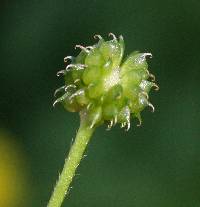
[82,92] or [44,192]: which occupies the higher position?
[82,92]

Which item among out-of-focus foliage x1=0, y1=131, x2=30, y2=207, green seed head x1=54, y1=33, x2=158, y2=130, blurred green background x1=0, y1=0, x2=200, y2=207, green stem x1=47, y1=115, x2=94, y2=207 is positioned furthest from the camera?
blurred green background x1=0, y1=0, x2=200, y2=207

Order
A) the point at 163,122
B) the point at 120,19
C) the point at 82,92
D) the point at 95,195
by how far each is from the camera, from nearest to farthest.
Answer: the point at 82,92 < the point at 95,195 < the point at 163,122 < the point at 120,19

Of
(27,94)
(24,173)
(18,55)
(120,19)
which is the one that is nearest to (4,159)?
(24,173)

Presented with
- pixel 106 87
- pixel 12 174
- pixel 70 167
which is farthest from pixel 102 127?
pixel 70 167

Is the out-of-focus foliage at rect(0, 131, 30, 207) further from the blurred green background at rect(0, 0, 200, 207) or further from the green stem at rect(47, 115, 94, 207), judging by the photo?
the green stem at rect(47, 115, 94, 207)

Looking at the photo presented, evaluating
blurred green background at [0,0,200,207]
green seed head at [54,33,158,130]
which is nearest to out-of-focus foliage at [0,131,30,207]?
blurred green background at [0,0,200,207]

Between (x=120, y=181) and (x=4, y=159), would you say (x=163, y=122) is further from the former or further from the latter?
(x=4, y=159)

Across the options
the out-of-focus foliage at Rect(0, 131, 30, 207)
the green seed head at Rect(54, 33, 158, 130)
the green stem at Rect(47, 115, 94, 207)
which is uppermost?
the green seed head at Rect(54, 33, 158, 130)

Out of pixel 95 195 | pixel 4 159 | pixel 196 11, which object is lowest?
pixel 95 195
